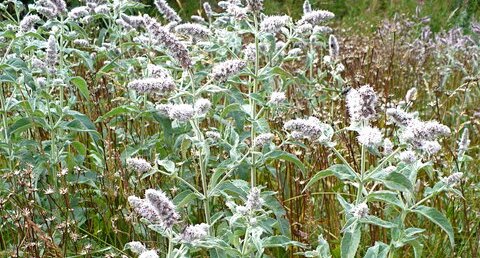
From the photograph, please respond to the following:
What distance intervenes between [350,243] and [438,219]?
26cm

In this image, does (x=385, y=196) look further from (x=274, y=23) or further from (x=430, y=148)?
(x=274, y=23)

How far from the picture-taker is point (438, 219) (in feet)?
6.50

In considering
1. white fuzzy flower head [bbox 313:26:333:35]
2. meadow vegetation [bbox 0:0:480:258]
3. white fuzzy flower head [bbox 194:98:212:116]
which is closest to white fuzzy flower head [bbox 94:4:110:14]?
meadow vegetation [bbox 0:0:480:258]

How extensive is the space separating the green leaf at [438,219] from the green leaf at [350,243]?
0.66 ft

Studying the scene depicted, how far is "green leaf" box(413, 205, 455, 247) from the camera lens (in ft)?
6.39

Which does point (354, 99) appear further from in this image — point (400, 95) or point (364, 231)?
point (400, 95)

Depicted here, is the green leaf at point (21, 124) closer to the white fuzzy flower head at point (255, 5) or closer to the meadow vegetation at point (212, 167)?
the meadow vegetation at point (212, 167)

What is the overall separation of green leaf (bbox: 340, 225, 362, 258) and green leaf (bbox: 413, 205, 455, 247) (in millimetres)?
201

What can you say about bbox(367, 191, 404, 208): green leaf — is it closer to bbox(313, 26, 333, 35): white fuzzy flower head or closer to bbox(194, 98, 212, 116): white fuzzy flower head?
bbox(194, 98, 212, 116): white fuzzy flower head

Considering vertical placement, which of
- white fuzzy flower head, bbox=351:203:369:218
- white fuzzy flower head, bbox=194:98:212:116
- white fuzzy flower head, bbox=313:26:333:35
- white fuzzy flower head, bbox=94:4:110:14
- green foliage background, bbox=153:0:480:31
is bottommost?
green foliage background, bbox=153:0:480:31

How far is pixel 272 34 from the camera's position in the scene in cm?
272

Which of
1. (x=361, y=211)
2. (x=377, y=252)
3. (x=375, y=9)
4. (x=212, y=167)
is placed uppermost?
(x=361, y=211)

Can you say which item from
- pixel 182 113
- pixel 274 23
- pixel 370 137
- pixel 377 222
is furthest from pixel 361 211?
pixel 274 23

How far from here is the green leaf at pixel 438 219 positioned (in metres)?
1.95
